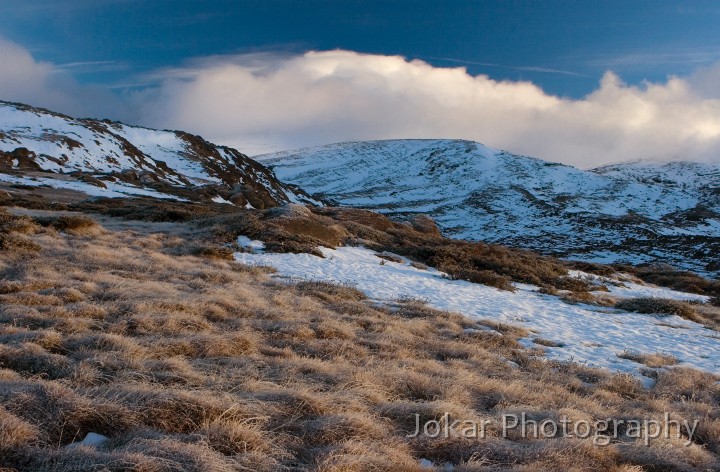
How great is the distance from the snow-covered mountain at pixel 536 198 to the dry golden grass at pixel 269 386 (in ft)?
170

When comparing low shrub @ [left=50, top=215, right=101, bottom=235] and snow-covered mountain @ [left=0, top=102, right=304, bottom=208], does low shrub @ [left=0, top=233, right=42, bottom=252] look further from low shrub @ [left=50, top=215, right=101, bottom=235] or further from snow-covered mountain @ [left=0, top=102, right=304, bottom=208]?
snow-covered mountain @ [left=0, top=102, right=304, bottom=208]

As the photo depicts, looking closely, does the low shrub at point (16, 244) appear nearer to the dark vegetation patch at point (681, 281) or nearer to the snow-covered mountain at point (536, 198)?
the dark vegetation patch at point (681, 281)

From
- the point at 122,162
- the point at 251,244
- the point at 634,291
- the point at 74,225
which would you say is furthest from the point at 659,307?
the point at 122,162

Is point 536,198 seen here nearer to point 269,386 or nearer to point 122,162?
point 122,162

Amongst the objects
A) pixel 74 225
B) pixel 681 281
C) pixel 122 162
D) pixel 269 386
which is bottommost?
pixel 681 281

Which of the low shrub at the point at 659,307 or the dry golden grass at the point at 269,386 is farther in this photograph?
the low shrub at the point at 659,307

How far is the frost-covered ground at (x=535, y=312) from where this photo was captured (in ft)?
34.1

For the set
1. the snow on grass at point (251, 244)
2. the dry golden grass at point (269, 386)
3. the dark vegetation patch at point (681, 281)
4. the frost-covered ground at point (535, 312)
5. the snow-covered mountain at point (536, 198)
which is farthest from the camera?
the snow-covered mountain at point (536, 198)

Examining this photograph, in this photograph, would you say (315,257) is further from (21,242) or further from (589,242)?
(589,242)

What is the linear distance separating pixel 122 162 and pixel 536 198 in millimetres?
92307

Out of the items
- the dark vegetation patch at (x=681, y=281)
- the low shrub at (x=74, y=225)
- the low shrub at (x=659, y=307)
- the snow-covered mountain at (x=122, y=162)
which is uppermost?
the snow-covered mountain at (x=122, y=162)

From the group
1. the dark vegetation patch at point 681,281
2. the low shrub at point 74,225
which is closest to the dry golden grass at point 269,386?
the low shrub at point 74,225

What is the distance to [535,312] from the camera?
1383cm

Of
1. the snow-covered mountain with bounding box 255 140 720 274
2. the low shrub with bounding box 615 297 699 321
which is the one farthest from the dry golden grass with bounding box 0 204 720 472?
the snow-covered mountain with bounding box 255 140 720 274
